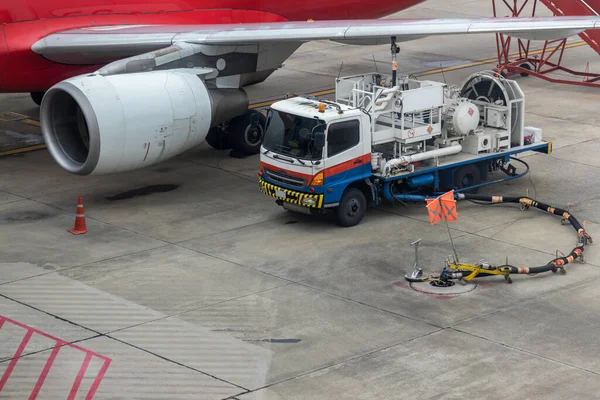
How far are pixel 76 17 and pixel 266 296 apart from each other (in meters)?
9.25

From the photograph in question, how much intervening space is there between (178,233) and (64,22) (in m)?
6.10

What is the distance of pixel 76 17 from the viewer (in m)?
21.8

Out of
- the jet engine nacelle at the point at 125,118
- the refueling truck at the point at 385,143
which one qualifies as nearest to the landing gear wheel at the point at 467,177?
the refueling truck at the point at 385,143

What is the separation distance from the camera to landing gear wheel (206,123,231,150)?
75.4ft

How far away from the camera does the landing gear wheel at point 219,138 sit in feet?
75.4

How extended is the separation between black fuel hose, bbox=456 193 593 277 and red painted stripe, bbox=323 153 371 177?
6.78 feet

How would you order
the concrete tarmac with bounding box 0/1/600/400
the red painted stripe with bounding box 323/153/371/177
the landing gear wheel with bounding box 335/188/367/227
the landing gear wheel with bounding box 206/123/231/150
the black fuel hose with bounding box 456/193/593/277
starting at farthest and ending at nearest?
the landing gear wheel with bounding box 206/123/231/150
the landing gear wheel with bounding box 335/188/367/227
the red painted stripe with bounding box 323/153/371/177
the black fuel hose with bounding box 456/193/593/277
the concrete tarmac with bounding box 0/1/600/400

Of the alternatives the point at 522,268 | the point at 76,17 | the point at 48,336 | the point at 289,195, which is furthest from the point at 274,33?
the point at 48,336

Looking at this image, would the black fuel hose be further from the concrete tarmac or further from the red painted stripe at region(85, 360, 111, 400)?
the red painted stripe at region(85, 360, 111, 400)

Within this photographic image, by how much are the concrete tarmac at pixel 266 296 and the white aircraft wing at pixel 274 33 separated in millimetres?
2615

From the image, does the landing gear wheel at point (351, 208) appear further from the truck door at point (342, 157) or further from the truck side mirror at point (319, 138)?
the truck side mirror at point (319, 138)

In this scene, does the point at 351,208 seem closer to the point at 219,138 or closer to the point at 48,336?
the point at 219,138

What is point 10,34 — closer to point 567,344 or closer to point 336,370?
point 336,370

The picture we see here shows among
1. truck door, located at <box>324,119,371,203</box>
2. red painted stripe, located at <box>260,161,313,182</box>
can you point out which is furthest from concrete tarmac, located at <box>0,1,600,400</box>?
red painted stripe, located at <box>260,161,313,182</box>
